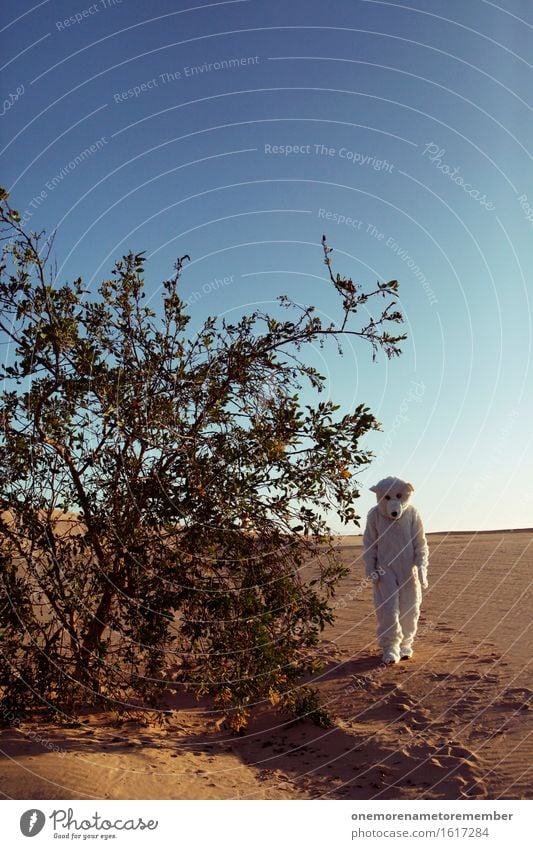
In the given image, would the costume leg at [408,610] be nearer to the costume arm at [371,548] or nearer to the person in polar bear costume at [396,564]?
the person in polar bear costume at [396,564]

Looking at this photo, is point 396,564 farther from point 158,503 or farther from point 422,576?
point 158,503

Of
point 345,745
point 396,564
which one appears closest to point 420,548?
point 396,564

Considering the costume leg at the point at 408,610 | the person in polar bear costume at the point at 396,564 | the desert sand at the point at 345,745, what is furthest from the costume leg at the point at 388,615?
the desert sand at the point at 345,745

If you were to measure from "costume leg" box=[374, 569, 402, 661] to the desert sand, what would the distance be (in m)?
0.31

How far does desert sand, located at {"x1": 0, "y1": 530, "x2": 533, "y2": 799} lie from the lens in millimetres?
6824

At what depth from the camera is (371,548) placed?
11516 millimetres

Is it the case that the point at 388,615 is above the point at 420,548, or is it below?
below

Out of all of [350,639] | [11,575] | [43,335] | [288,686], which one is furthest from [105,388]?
[350,639]

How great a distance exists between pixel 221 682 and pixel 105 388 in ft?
10.6

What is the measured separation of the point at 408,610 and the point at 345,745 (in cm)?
321

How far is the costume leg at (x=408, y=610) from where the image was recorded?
11141mm

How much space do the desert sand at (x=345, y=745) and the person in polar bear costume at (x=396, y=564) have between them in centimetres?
47

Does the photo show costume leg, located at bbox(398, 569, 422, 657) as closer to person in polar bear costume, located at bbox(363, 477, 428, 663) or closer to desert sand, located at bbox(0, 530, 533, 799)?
person in polar bear costume, located at bbox(363, 477, 428, 663)

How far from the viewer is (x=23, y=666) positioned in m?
8.16
